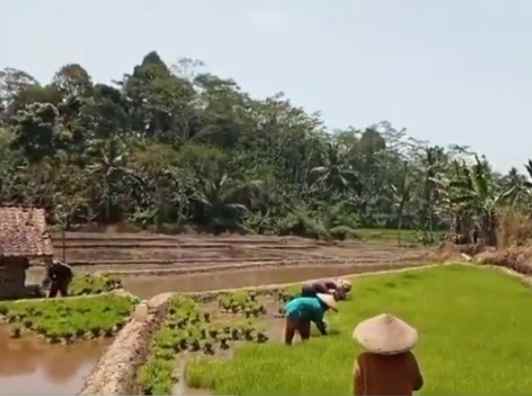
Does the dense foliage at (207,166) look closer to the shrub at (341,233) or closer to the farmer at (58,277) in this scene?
the shrub at (341,233)

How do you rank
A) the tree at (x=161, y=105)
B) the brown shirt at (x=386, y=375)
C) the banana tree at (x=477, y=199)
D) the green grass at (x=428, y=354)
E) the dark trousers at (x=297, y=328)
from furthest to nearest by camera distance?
the tree at (x=161, y=105)
the banana tree at (x=477, y=199)
the dark trousers at (x=297, y=328)
the green grass at (x=428, y=354)
the brown shirt at (x=386, y=375)

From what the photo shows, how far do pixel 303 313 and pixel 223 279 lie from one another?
1586 cm

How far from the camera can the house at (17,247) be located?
18.2 meters

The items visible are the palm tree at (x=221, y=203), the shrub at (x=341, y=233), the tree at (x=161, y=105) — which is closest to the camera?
the palm tree at (x=221, y=203)

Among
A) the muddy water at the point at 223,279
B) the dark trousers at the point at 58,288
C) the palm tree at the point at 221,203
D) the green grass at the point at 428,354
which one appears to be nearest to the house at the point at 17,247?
the dark trousers at the point at 58,288

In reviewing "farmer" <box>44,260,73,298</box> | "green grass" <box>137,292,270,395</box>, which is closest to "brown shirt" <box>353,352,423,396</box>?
"green grass" <box>137,292,270,395</box>

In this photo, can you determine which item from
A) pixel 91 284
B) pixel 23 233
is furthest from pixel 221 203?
pixel 23 233

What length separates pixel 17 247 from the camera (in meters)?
18.3

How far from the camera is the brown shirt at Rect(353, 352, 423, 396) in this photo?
5.16 metres

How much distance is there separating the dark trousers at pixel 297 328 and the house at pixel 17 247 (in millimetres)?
9586

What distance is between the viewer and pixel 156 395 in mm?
8094

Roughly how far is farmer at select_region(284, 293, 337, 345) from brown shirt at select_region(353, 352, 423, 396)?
204 inches

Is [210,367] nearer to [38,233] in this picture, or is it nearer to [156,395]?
[156,395]

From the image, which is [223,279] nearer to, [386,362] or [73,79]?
[386,362]
